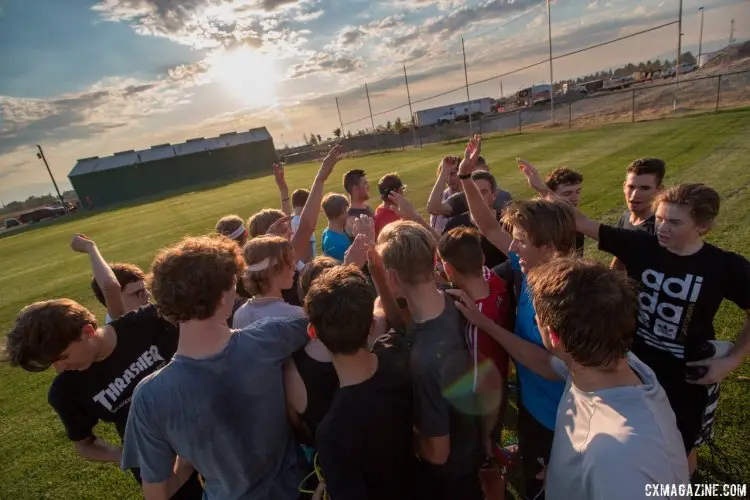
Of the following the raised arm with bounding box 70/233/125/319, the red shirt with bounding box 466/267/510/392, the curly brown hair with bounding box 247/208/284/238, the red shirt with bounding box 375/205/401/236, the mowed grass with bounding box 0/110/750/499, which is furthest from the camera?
the red shirt with bounding box 375/205/401/236

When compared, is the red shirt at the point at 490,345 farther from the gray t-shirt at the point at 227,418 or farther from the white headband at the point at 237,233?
the white headband at the point at 237,233

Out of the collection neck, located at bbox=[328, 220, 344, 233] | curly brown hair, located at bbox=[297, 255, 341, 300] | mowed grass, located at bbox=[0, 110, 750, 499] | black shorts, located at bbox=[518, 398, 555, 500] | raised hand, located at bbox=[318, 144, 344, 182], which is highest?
raised hand, located at bbox=[318, 144, 344, 182]

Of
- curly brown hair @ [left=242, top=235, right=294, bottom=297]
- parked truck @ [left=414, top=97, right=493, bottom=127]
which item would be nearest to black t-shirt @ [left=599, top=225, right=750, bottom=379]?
curly brown hair @ [left=242, top=235, right=294, bottom=297]

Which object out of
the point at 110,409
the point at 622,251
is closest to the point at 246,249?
the point at 110,409

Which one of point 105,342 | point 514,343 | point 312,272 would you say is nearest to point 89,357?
point 105,342

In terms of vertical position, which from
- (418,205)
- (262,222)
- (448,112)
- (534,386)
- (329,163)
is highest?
(448,112)

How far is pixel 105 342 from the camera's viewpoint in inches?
95.7

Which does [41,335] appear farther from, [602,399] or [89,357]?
[602,399]

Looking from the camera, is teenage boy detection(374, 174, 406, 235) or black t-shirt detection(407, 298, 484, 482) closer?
black t-shirt detection(407, 298, 484, 482)

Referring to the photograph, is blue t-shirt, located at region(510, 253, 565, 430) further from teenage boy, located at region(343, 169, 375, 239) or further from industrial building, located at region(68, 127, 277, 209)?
industrial building, located at region(68, 127, 277, 209)

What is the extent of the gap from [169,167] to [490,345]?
5813 centimetres

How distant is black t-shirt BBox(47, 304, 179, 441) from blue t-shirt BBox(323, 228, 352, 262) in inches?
85.1

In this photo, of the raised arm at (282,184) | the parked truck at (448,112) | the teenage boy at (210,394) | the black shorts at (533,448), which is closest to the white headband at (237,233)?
the raised arm at (282,184)

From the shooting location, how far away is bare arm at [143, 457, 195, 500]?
1725mm
